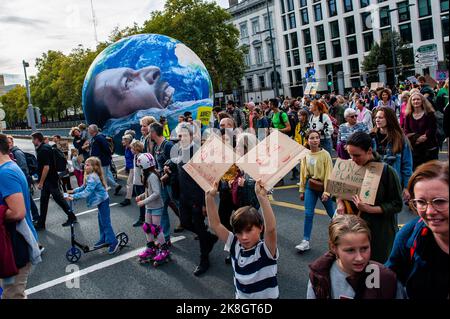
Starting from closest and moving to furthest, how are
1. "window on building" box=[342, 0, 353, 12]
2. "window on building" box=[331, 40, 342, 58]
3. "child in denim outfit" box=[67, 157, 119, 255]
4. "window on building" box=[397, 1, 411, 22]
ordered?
"child in denim outfit" box=[67, 157, 119, 255] < "window on building" box=[397, 1, 411, 22] < "window on building" box=[342, 0, 353, 12] < "window on building" box=[331, 40, 342, 58]

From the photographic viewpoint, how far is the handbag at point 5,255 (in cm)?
334

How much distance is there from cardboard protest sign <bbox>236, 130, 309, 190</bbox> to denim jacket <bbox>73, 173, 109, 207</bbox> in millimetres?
3443

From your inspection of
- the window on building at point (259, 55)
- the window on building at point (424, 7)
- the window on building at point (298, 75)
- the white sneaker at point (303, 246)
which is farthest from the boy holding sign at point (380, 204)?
the window on building at point (259, 55)

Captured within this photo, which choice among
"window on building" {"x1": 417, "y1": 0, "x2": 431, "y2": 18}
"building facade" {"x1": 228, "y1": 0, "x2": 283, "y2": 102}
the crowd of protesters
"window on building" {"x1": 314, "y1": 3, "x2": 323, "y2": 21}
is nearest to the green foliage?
"building facade" {"x1": 228, "y1": 0, "x2": 283, "y2": 102}

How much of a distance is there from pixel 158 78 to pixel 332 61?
47.4 meters

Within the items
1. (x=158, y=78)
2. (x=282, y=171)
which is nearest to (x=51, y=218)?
(x=158, y=78)

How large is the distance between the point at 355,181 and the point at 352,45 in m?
54.9

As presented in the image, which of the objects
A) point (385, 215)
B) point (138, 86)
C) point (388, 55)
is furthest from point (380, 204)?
point (388, 55)

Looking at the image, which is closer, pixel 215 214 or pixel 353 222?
pixel 353 222

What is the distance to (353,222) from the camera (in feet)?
7.21

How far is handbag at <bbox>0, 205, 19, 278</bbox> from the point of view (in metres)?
3.34

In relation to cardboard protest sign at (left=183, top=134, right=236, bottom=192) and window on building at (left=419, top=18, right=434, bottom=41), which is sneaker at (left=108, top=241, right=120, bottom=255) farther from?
window on building at (left=419, top=18, right=434, bottom=41)

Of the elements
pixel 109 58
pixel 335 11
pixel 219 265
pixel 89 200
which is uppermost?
pixel 335 11
